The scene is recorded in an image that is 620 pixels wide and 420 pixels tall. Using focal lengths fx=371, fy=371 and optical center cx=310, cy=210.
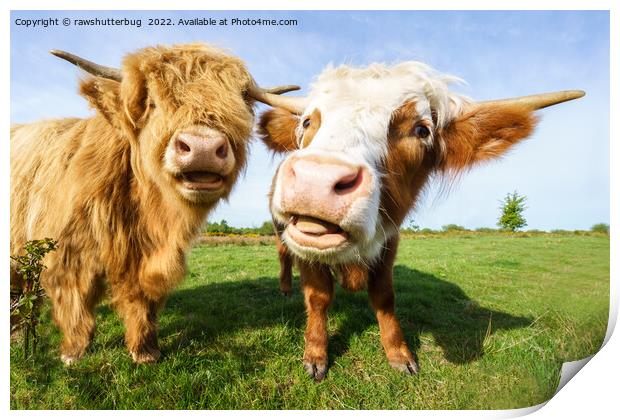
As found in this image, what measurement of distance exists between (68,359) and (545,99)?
2684 millimetres

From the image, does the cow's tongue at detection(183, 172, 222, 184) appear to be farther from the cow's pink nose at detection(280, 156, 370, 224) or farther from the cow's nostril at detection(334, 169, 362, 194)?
the cow's nostril at detection(334, 169, 362, 194)

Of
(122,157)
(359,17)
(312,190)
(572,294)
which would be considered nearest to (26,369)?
(122,157)

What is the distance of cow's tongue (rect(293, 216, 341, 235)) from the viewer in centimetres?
141

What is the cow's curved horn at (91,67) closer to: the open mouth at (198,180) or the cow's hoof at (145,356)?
the open mouth at (198,180)

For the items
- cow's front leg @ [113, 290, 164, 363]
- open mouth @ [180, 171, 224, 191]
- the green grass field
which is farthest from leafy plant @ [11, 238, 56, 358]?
open mouth @ [180, 171, 224, 191]

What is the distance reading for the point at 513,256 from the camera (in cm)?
241

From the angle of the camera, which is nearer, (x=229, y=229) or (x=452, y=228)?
(x=452, y=228)

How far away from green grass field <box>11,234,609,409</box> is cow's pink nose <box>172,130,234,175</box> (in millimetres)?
1022

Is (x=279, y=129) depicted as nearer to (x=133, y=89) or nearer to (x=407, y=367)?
(x=133, y=89)

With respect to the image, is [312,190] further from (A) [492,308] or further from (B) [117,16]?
(A) [492,308]

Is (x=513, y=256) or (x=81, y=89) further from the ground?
(x=81, y=89)

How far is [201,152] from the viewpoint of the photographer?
1705mm

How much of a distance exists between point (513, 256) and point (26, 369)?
277 centimetres

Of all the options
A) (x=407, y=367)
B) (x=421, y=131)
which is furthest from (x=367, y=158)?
(x=407, y=367)
